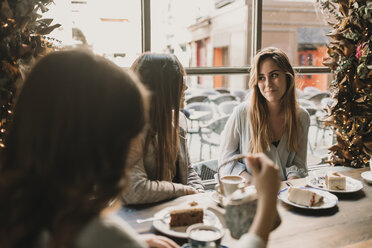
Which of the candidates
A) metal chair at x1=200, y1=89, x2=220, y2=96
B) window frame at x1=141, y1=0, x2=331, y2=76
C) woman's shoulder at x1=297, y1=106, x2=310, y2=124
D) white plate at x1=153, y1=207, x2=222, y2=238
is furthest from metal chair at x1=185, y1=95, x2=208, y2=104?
white plate at x1=153, y1=207, x2=222, y2=238

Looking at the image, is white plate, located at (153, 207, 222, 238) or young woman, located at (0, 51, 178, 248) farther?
white plate, located at (153, 207, 222, 238)

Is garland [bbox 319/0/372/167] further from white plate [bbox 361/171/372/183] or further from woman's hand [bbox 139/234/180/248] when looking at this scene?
woman's hand [bbox 139/234/180/248]

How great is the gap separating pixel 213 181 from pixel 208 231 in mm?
1989

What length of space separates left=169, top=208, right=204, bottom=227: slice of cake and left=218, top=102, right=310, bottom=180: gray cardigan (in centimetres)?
97

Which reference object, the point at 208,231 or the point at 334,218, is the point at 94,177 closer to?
the point at 208,231

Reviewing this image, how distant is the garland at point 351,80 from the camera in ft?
9.00

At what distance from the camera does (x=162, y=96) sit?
1732 mm

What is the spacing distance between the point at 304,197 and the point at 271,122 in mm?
942

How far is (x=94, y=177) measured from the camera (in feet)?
2.32

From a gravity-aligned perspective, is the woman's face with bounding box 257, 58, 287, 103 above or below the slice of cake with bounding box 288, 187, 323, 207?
above

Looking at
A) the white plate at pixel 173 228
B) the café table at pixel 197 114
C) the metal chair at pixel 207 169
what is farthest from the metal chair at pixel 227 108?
the white plate at pixel 173 228

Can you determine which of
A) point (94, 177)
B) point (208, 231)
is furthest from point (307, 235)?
point (94, 177)

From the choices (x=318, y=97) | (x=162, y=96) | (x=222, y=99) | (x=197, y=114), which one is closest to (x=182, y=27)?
(x=197, y=114)

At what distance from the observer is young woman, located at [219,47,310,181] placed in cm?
235
